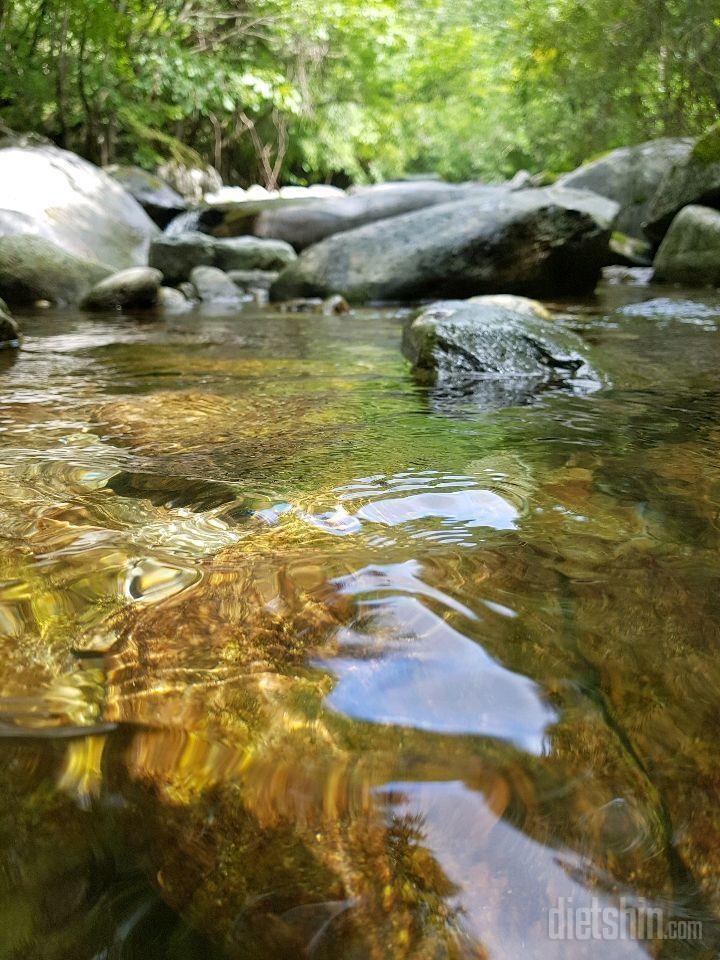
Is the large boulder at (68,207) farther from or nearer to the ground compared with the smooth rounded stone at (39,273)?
farther from the ground

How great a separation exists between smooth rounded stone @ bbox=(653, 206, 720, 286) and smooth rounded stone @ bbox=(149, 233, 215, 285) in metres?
6.46

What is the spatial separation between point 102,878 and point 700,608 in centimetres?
100

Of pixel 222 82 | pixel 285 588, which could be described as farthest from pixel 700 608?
pixel 222 82

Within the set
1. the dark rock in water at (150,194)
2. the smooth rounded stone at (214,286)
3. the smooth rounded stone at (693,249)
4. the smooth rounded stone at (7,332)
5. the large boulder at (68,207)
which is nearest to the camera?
the smooth rounded stone at (7,332)

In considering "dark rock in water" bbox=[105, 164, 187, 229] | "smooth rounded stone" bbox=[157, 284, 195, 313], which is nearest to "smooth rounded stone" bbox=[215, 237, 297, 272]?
"smooth rounded stone" bbox=[157, 284, 195, 313]

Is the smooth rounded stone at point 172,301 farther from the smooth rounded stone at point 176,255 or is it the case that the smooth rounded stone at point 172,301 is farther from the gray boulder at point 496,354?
the gray boulder at point 496,354

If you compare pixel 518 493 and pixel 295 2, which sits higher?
pixel 295 2

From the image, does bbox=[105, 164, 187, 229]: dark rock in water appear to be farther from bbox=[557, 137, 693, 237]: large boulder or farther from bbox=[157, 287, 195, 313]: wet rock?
bbox=[557, 137, 693, 237]: large boulder

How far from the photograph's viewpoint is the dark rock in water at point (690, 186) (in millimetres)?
8906

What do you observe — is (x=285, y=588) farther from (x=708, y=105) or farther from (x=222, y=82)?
(x=222, y=82)

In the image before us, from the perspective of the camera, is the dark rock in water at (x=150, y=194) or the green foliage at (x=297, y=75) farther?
the dark rock in water at (x=150, y=194)

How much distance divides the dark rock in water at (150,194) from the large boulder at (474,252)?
18.6ft

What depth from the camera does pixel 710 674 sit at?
986 mm

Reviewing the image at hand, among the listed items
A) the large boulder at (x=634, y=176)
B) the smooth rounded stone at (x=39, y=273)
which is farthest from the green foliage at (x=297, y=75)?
the smooth rounded stone at (x=39, y=273)
